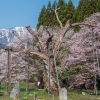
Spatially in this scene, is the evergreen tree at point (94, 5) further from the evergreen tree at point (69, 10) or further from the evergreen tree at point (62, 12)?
the evergreen tree at point (62, 12)

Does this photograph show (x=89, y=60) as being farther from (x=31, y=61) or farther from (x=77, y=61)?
(x=31, y=61)

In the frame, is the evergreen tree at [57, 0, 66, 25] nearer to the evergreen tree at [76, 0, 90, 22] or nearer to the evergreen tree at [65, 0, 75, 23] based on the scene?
the evergreen tree at [65, 0, 75, 23]

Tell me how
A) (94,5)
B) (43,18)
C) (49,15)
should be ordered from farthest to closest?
(49,15), (43,18), (94,5)

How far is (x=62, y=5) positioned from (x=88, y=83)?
20.8 metres

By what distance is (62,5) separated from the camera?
42469mm

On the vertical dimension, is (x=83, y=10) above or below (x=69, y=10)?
below

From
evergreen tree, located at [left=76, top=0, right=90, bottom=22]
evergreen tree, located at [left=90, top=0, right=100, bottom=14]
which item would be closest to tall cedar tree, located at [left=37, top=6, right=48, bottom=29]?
evergreen tree, located at [left=76, top=0, right=90, bottom=22]

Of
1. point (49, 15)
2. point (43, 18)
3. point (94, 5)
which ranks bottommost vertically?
point (94, 5)

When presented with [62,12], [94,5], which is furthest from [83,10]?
[62,12]

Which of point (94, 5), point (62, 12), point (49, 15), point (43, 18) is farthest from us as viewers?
point (49, 15)

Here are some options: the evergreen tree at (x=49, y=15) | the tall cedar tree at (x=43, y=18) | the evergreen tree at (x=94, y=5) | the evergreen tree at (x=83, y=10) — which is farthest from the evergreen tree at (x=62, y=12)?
the evergreen tree at (x=94, y=5)

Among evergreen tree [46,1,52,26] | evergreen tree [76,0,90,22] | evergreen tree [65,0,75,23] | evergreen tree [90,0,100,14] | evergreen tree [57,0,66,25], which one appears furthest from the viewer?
evergreen tree [46,1,52,26]

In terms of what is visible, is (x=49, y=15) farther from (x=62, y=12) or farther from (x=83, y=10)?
(x=83, y=10)

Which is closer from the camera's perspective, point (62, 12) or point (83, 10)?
point (83, 10)
